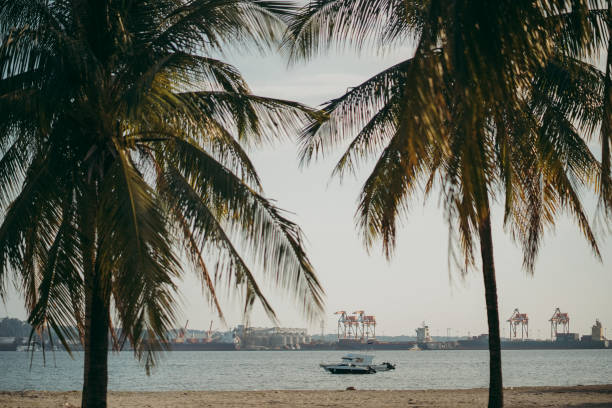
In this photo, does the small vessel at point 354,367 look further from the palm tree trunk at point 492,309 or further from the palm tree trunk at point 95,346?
the palm tree trunk at point 95,346

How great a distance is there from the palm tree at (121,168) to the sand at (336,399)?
978cm

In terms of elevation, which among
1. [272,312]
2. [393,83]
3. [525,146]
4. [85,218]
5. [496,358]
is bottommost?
[496,358]

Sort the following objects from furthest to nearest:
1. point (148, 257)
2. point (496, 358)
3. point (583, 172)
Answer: point (496, 358) < point (583, 172) < point (148, 257)

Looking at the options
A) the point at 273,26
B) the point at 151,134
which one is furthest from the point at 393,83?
the point at 151,134

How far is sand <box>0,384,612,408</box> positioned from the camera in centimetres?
1745

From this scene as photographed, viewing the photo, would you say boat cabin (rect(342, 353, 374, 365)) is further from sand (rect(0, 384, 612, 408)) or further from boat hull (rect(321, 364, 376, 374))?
sand (rect(0, 384, 612, 408))

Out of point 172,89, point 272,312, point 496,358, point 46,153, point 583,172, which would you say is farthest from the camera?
point 496,358

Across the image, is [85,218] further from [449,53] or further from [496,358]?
[496,358]

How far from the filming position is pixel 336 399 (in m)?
20.4

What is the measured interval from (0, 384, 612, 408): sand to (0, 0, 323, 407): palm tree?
9.78 metres

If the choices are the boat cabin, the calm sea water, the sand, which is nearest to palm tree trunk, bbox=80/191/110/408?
the sand

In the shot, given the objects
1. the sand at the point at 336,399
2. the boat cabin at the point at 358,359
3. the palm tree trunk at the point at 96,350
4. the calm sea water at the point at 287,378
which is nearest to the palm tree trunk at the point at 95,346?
the palm tree trunk at the point at 96,350

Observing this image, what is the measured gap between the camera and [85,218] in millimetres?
8172

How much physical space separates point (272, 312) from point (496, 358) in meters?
5.64
